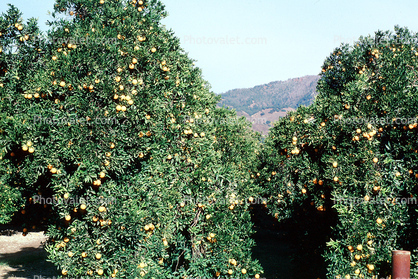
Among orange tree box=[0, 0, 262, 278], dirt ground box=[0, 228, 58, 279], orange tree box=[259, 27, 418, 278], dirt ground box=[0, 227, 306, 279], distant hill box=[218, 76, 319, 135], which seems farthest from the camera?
distant hill box=[218, 76, 319, 135]

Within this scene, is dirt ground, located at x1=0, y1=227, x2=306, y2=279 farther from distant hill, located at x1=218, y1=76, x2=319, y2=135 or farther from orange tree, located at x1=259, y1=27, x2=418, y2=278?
distant hill, located at x1=218, y1=76, x2=319, y2=135

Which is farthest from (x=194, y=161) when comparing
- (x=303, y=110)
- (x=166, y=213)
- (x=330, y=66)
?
(x=330, y=66)

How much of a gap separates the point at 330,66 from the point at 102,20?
26.1ft

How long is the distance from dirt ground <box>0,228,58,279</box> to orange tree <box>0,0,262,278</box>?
3.79 metres

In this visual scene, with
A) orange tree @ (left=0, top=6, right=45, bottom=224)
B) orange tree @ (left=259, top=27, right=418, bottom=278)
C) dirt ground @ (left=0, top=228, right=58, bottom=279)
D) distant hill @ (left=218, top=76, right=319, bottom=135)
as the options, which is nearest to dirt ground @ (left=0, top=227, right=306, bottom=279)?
dirt ground @ (left=0, top=228, right=58, bottom=279)

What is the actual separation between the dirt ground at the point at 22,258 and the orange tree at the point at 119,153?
12.4 ft

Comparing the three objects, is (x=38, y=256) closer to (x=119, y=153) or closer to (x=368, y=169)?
(x=119, y=153)

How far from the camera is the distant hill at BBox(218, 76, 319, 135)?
134875mm

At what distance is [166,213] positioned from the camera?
20.6 ft

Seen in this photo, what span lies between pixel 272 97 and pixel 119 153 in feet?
507

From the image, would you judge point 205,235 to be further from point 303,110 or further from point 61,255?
point 303,110

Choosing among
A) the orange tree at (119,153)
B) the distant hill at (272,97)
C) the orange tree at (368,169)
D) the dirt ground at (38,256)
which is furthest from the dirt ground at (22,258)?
the distant hill at (272,97)

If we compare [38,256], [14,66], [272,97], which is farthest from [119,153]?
[272,97]

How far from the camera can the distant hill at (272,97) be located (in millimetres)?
134875
